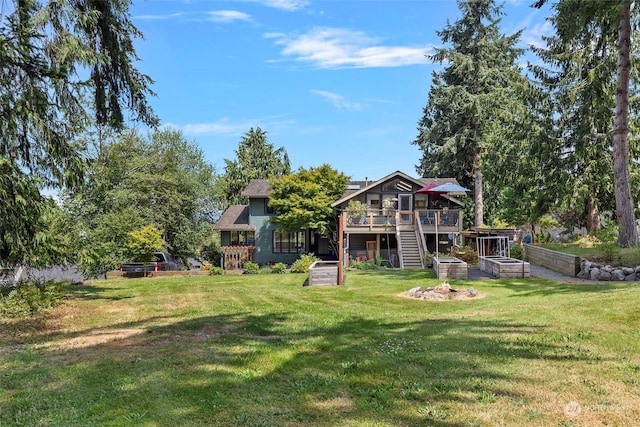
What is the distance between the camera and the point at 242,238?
101 feet

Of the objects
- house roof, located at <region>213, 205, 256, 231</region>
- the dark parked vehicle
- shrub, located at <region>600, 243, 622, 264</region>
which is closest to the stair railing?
shrub, located at <region>600, 243, 622, 264</region>

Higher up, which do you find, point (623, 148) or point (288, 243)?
point (623, 148)

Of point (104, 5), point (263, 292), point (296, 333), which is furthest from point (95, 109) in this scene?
point (296, 333)

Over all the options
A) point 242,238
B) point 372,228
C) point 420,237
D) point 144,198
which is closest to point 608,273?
point 420,237

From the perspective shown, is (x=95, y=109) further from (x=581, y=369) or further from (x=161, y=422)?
A: (x=581, y=369)

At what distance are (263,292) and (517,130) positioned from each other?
1965 centimetres

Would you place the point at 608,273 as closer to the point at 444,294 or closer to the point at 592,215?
the point at 444,294

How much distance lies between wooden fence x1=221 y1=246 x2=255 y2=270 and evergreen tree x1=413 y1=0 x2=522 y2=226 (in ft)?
57.1

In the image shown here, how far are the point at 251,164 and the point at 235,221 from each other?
18.8 meters

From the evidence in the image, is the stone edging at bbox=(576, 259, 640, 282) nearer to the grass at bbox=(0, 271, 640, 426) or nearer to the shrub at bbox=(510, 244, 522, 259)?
the grass at bbox=(0, 271, 640, 426)

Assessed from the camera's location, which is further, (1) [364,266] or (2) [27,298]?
(1) [364,266]

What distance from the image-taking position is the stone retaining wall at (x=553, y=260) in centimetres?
1427

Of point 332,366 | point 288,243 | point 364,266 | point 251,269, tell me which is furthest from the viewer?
point 288,243

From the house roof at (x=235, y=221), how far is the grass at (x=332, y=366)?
66.6 feet
